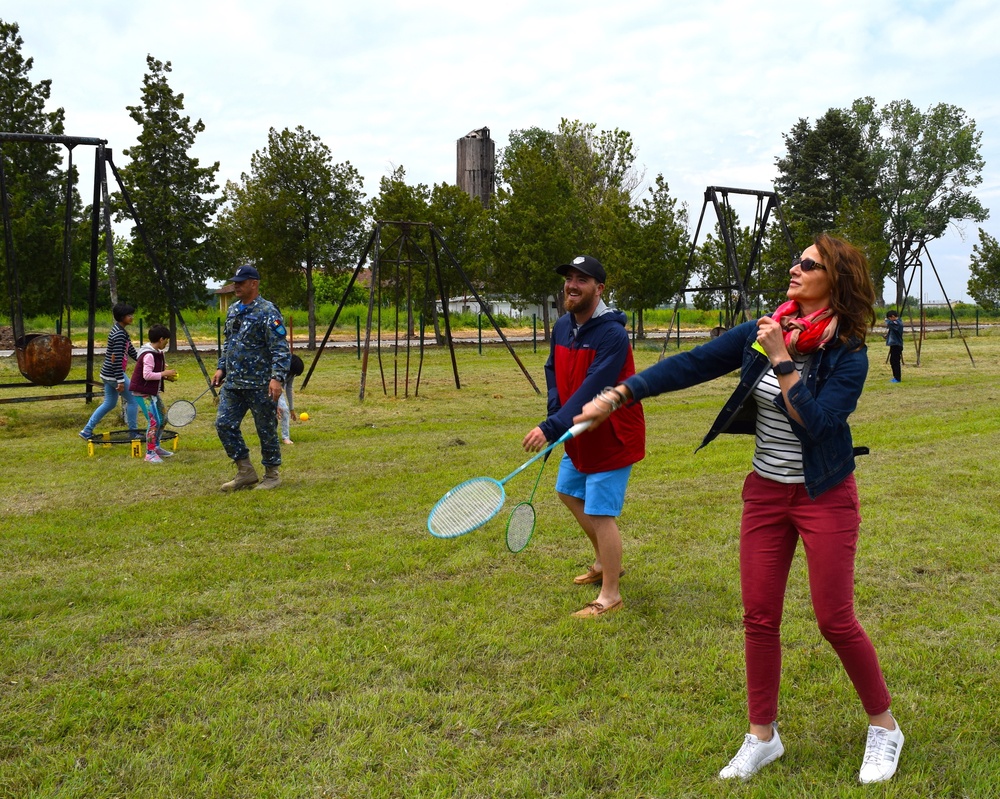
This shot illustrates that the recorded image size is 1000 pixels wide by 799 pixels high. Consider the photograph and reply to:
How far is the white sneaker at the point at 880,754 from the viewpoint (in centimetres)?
332

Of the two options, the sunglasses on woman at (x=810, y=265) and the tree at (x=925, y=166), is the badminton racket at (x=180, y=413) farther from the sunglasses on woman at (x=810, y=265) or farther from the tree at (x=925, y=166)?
the tree at (x=925, y=166)

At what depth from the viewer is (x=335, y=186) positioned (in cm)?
3119

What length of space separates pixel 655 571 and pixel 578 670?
65.1 inches

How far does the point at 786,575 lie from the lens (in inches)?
131

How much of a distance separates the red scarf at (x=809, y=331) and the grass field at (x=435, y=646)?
1659 millimetres

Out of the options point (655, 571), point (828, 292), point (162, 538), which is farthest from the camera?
point (162, 538)

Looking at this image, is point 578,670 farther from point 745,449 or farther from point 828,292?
point 745,449

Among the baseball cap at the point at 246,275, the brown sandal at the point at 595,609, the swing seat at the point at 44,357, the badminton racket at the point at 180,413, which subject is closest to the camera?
the brown sandal at the point at 595,609

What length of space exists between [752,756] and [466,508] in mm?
1769

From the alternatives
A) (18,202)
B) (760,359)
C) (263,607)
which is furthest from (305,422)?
(18,202)

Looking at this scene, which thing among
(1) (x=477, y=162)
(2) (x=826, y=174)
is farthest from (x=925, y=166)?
(1) (x=477, y=162)

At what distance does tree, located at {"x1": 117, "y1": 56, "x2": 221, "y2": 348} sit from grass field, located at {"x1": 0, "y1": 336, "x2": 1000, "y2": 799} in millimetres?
18660

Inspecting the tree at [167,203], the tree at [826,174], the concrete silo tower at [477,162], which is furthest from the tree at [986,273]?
the tree at [167,203]

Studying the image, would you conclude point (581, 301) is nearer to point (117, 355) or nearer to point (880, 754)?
point (880, 754)
